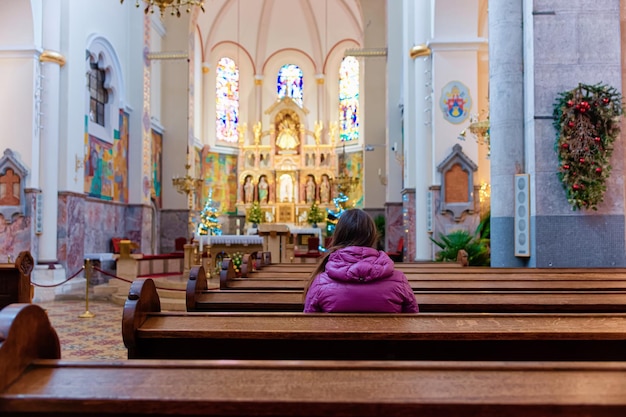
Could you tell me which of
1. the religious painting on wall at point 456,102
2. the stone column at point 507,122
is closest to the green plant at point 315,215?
the religious painting on wall at point 456,102

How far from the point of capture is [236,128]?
26312mm

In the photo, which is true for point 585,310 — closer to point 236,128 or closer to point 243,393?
point 243,393

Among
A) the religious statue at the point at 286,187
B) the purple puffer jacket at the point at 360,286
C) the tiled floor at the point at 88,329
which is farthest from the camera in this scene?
the religious statue at the point at 286,187

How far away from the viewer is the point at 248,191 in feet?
81.1

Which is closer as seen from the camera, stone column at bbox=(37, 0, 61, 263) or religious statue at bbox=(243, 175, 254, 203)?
stone column at bbox=(37, 0, 61, 263)

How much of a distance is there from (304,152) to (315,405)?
78.8 feet

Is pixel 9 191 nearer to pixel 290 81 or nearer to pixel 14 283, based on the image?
pixel 14 283

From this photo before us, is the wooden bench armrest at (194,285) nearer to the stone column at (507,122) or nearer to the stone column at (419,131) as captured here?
the stone column at (507,122)

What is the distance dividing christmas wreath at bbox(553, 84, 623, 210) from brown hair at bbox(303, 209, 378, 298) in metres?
4.61

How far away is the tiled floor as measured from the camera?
20.5 ft

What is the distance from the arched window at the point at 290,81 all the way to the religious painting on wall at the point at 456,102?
15.6 metres

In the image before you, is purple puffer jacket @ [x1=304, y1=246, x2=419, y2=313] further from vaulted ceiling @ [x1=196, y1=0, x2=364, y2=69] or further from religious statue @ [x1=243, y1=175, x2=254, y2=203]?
vaulted ceiling @ [x1=196, y1=0, x2=364, y2=69]

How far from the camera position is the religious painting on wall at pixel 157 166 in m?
18.1

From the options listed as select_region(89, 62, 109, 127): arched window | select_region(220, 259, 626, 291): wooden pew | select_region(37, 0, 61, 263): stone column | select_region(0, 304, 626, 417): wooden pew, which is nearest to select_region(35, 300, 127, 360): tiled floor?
select_region(37, 0, 61, 263): stone column
